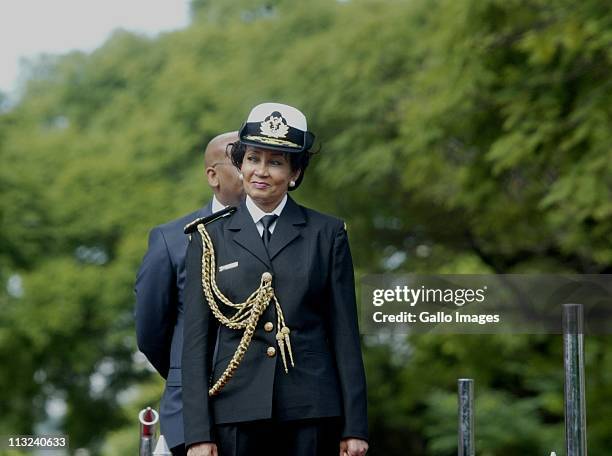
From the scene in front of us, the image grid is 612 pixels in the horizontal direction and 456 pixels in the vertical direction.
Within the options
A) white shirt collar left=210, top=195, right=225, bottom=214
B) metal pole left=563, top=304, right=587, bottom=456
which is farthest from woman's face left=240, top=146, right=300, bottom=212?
metal pole left=563, top=304, right=587, bottom=456

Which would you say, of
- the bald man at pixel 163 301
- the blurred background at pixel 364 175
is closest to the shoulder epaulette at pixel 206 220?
the bald man at pixel 163 301

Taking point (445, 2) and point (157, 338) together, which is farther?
point (445, 2)

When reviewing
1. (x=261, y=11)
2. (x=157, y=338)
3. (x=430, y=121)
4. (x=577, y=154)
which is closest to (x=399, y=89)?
(x=430, y=121)

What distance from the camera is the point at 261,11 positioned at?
29.8 m

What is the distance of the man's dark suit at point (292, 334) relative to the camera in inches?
180

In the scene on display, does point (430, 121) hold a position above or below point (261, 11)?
below

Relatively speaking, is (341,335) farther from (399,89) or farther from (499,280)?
(399,89)

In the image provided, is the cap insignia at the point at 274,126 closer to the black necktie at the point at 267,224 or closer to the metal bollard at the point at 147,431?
the black necktie at the point at 267,224

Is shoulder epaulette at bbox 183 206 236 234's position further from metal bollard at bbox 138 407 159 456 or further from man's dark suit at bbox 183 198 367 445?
metal bollard at bbox 138 407 159 456

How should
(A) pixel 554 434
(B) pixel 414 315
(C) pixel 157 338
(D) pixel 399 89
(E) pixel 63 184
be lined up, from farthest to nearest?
(E) pixel 63 184
(D) pixel 399 89
(A) pixel 554 434
(B) pixel 414 315
(C) pixel 157 338

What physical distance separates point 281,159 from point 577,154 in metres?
8.26

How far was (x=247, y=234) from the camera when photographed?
187 inches

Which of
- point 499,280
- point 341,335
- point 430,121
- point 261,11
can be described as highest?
point 261,11

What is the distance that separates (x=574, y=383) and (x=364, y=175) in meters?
14.3
